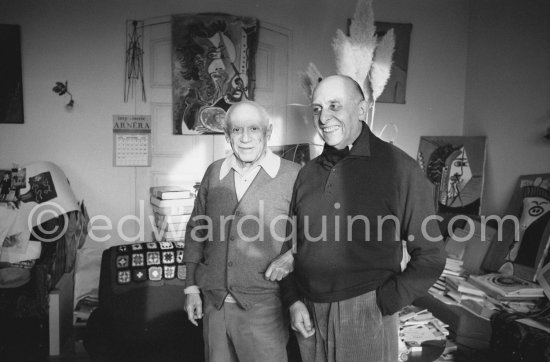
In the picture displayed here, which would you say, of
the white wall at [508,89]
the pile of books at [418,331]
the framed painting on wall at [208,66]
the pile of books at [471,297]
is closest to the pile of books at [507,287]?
the pile of books at [471,297]

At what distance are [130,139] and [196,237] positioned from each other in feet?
5.54

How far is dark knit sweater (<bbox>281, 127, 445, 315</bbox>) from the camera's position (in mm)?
1261

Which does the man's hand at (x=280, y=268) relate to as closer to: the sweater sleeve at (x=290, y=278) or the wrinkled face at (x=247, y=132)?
the sweater sleeve at (x=290, y=278)

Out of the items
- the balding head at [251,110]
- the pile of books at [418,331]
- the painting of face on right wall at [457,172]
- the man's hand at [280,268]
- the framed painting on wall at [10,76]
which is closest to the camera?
Result: the man's hand at [280,268]

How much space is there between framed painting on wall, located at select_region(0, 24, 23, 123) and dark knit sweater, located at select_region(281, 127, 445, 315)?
258 cm

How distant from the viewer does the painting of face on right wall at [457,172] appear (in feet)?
10.5

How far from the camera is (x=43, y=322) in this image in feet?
8.61

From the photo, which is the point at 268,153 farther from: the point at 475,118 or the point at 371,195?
the point at 475,118

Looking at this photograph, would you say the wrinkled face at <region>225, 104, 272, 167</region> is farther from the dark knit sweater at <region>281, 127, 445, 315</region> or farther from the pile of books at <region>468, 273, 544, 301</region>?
the pile of books at <region>468, 273, 544, 301</region>

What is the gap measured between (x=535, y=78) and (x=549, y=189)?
0.74m

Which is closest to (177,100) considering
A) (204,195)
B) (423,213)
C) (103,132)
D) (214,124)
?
(214,124)

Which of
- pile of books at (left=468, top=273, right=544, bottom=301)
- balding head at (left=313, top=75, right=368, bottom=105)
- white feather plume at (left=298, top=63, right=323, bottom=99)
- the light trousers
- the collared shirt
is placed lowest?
pile of books at (left=468, top=273, right=544, bottom=301)

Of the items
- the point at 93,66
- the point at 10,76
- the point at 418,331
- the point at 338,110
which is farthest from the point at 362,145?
the point at 10,76

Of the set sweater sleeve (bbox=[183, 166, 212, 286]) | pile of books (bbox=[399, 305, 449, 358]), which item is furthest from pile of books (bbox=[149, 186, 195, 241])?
pile of books (bbox=[399, 305, 449, 358])
